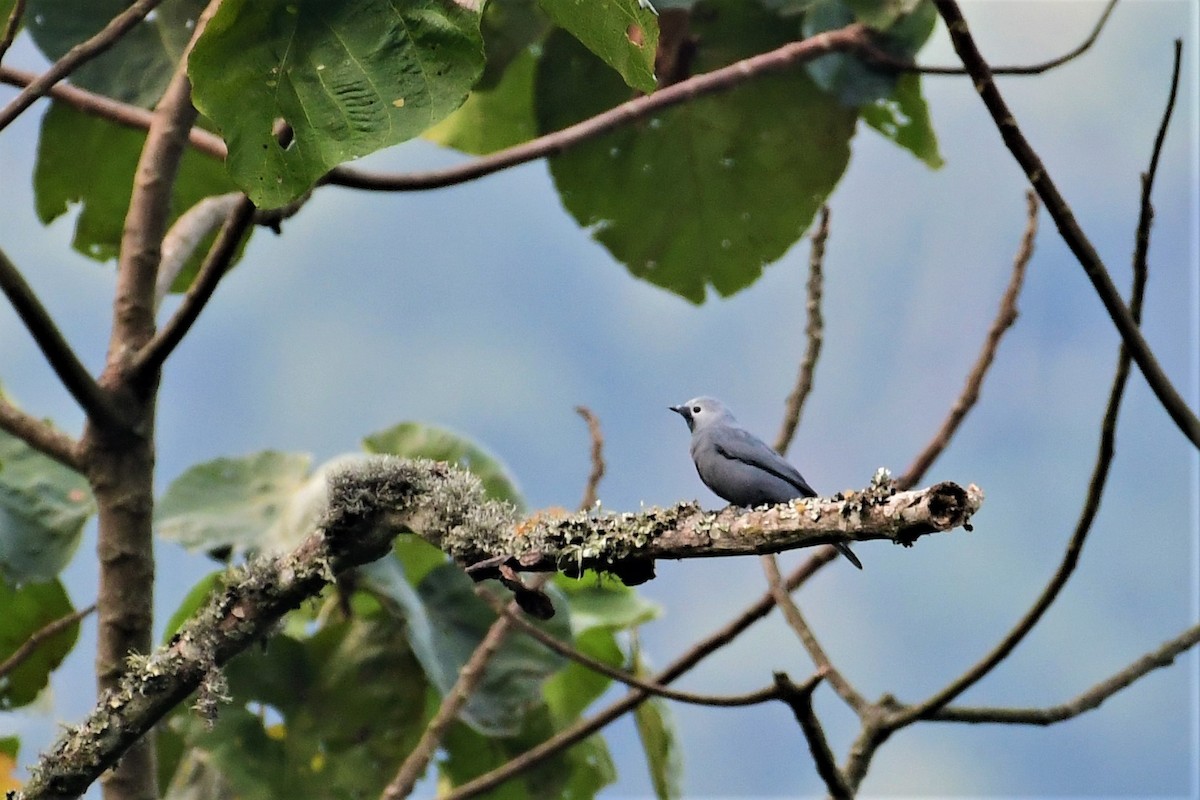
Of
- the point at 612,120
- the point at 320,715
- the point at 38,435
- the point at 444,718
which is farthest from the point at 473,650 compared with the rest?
the point at 612,120

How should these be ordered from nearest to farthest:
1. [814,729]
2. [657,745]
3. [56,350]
Answer: [814,729] < [56,350] < [657,745]

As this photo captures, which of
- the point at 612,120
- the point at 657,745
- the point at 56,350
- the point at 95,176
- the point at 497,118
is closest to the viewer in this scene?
the point at 56,350

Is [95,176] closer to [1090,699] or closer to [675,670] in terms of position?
[675,670]

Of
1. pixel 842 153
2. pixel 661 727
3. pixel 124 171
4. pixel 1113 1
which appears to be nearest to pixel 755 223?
pixel 842 153

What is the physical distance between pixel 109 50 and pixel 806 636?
2.14 metres

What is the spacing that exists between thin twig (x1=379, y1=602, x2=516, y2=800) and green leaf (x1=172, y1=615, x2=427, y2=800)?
29cm

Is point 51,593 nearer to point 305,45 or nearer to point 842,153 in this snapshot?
point 305,45

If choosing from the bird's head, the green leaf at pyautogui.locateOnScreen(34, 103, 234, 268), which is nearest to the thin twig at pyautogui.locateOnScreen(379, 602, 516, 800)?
the bird's head

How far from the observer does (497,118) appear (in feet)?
11.5

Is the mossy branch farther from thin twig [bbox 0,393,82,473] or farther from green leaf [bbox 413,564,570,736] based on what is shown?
green leaf [bbox 413,564,570,736]

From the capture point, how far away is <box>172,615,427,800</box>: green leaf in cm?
287

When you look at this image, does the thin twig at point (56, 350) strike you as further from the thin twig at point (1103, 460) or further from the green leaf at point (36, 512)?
the thin twig at point (1103, 460)

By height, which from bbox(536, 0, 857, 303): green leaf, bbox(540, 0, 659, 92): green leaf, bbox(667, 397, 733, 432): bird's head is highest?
bbox(536, 0, 857, 303): green leaf

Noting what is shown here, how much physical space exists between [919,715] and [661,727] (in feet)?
4.01
